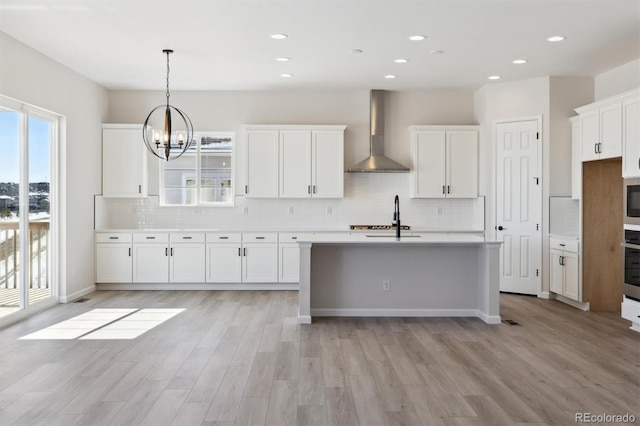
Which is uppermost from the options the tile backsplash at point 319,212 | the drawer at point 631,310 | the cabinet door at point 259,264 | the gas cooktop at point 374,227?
the tile backsplash at point 319,212

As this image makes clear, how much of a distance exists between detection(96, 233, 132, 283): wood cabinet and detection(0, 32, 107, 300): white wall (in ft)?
0.49

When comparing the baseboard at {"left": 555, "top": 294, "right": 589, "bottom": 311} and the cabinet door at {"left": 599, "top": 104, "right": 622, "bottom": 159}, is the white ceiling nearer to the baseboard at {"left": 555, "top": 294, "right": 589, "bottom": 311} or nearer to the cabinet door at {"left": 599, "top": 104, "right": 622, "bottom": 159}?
the cabinet door at {"left": 599, "top": 104, "right": 622, "bottom": 159}

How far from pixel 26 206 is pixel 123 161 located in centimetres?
207

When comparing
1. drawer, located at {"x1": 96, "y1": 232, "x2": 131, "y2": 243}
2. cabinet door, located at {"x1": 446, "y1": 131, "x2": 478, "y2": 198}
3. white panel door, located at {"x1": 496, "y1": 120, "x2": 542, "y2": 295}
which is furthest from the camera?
cabinet door, located at {"x1": 446, "y1": 131, "x2": 478, "y2": 198}

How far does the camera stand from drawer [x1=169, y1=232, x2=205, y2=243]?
24.0 feet

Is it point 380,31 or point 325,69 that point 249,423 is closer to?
point 380,31

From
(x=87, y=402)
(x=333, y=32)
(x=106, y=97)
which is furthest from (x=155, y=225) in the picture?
(x=87, y=402)

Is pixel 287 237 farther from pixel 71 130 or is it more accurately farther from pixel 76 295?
pixel 71 130

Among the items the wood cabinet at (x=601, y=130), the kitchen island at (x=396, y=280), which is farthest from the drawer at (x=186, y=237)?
the wood cabinet at (x=601, y=130)

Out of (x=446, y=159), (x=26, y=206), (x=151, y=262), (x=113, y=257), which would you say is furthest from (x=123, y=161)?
(x=446, y=159)

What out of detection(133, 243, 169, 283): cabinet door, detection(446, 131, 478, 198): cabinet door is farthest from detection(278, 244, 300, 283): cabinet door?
detection(446, 131, 478, 198): cabinet door

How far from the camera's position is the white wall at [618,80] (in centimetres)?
599

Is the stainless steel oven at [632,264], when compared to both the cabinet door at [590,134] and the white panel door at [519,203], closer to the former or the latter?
the cabinet door at [590,134]

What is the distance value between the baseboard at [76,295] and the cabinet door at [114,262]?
0.23 meters
